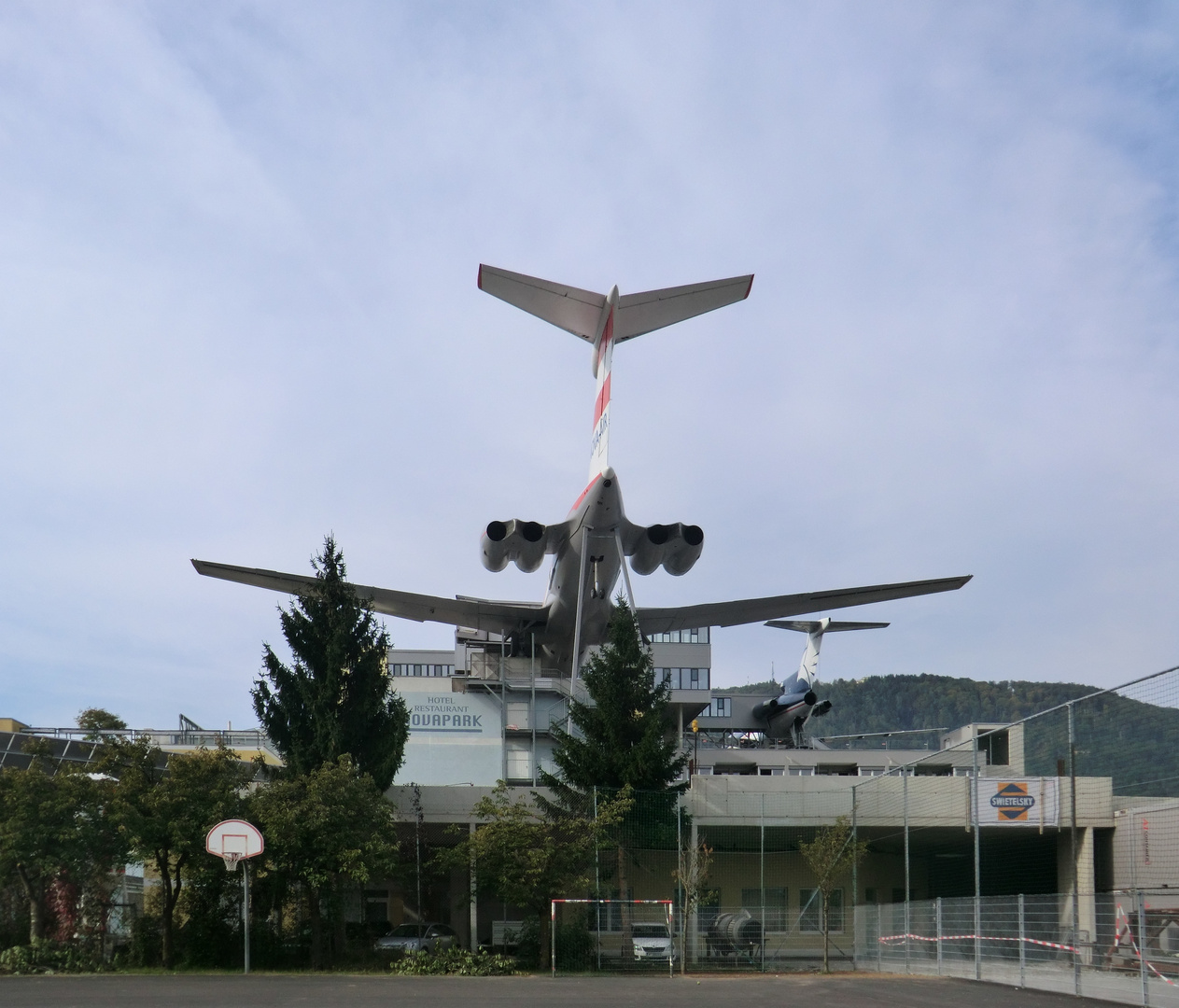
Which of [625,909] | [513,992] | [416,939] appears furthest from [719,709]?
[513,992]

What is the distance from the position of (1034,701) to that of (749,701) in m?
106

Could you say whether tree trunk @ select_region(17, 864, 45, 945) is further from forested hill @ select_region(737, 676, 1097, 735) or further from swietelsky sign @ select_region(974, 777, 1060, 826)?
forested hill @ select_region(737, 676, 1097, 735)

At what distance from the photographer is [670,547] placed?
35.8 metres

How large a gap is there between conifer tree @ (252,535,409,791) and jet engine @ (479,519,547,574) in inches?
258

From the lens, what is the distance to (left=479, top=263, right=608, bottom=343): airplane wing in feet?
105

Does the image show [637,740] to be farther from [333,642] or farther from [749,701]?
[749,701]

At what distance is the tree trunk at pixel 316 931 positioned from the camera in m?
25.4

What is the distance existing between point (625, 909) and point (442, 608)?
59.8ft

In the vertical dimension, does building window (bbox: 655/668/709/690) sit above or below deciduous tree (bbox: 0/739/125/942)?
above

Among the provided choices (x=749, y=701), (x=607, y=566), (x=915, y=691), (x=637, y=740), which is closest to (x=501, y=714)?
(x=607, y=566)

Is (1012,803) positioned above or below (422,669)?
below

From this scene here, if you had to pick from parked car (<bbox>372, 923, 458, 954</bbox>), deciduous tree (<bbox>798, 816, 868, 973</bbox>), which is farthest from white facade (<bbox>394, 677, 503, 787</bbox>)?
deciduous tree (<bbox>798, 816, 868, 973</bbox>)

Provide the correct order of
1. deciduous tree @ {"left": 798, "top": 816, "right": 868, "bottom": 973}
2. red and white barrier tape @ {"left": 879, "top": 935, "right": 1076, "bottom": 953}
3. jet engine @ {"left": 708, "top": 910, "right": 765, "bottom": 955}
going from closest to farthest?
red and white barrier tape @ {"left": 879, "top": 935, "right": 1076, "bottom": 953} < deciduous tree @ {"left": 798, "top": 816, "right": 868, "bottom": 973} < jet engine @ {"left": 708, "top": 910, "right": 765, "bottom": 955}

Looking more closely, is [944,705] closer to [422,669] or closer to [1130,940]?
[422,669]
